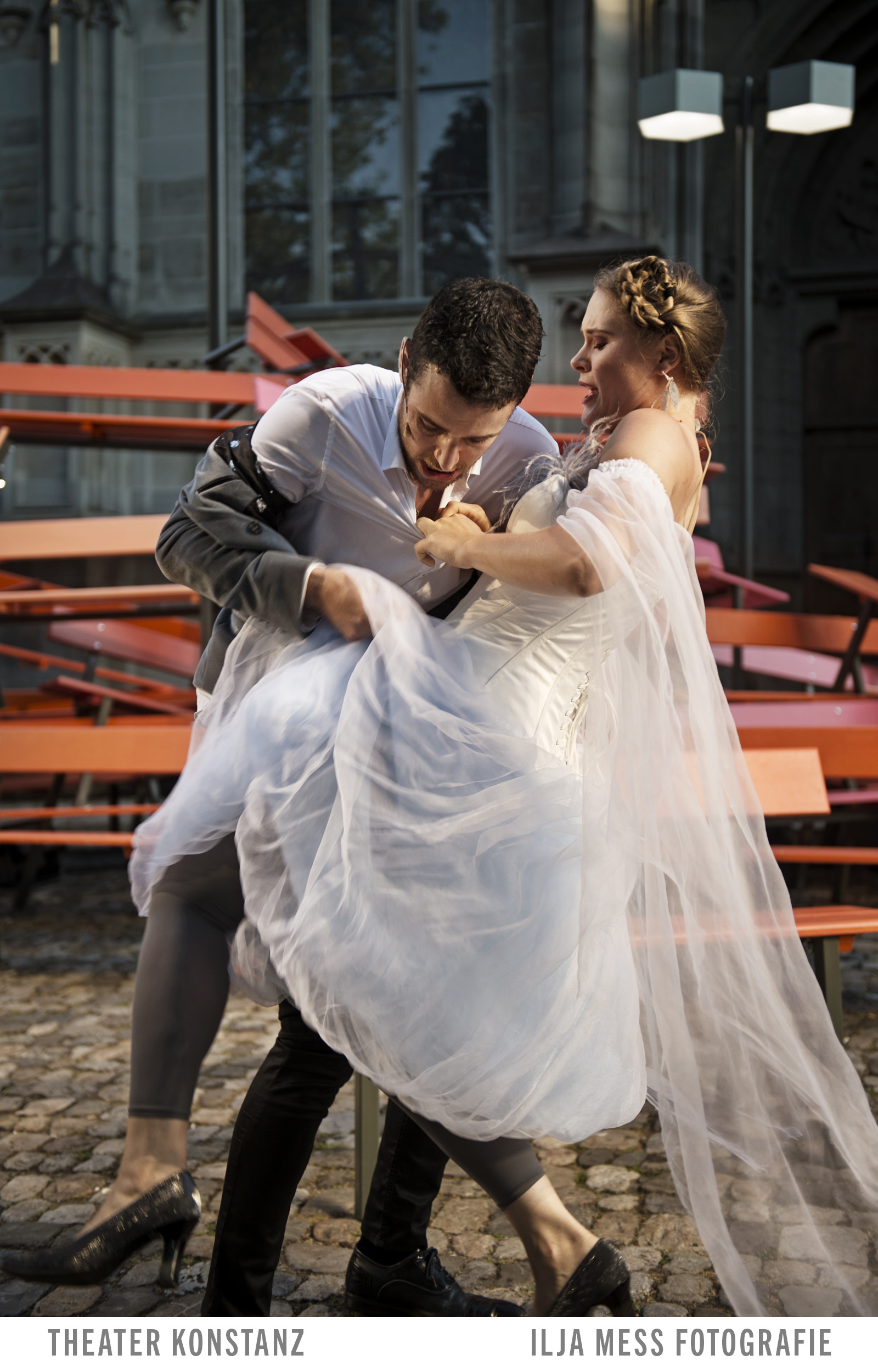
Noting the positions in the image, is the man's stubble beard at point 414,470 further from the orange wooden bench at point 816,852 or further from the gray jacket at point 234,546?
the orange wooden bench at point 816,852

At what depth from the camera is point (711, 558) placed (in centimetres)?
697

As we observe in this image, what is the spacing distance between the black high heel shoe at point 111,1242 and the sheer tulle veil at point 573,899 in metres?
0.31

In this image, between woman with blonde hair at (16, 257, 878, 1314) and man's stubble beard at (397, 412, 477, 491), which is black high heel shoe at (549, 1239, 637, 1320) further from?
man's stubble beard at (397, 412, 477, 491)

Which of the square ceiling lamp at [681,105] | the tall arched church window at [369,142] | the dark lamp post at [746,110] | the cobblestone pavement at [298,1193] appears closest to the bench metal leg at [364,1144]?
the cobblestone pavement at [298,1193]

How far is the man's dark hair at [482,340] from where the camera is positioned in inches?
70.8

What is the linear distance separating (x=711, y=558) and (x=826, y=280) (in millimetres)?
6665

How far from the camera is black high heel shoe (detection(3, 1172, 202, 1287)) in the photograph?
1.63 m

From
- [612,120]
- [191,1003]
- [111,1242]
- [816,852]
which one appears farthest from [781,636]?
[612,120]

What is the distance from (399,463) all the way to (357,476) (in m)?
0.08

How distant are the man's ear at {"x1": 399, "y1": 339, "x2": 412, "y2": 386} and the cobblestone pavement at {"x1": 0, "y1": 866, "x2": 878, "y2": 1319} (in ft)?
4.53

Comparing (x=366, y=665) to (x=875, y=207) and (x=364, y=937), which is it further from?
(x=875, y=207)

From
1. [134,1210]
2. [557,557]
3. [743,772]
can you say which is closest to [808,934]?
[743,772]

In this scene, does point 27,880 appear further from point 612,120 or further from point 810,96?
point 612,120

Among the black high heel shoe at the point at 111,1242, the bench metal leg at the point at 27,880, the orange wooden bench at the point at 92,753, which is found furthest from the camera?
the bench metal leg at the point at 27,880
